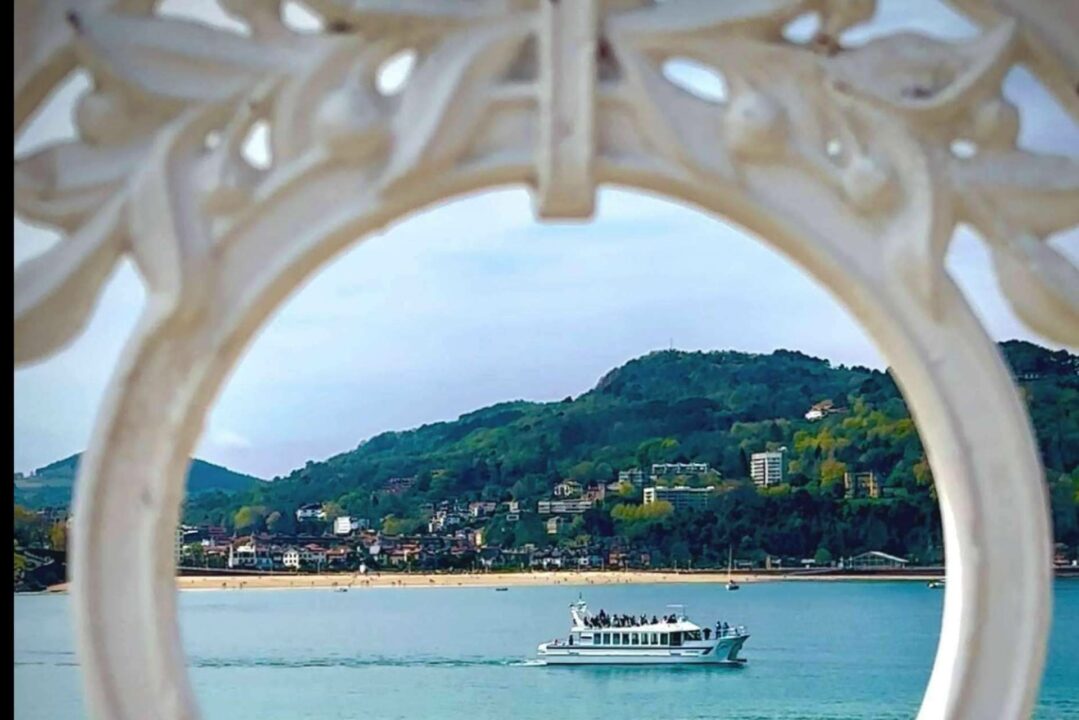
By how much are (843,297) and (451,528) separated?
13.3 m

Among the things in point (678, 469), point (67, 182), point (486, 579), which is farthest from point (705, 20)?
point (486, 579)

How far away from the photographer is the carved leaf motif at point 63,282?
1.65 m

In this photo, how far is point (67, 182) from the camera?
1.67 metres

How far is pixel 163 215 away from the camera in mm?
1644

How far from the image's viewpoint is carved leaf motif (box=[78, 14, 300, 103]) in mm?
1670

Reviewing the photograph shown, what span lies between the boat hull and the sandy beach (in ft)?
2.08

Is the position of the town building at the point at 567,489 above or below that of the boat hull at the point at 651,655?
above

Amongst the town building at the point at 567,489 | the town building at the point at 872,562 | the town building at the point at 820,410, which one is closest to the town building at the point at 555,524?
the town building at the point at 567,489

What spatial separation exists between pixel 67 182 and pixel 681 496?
45.4 feet

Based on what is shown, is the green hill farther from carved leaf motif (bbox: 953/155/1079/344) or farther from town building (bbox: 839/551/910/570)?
carved leaf motif (bbox: 953/155/1079/344)

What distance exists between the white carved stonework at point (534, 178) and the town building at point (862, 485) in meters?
12.0

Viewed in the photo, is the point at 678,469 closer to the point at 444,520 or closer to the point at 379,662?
the point at 444,520

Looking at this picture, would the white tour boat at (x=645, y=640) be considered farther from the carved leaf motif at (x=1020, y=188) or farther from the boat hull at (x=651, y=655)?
the carved leaf motif at (x=1020, y=188)

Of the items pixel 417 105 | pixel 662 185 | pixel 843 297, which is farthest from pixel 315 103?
pixel 843 297
